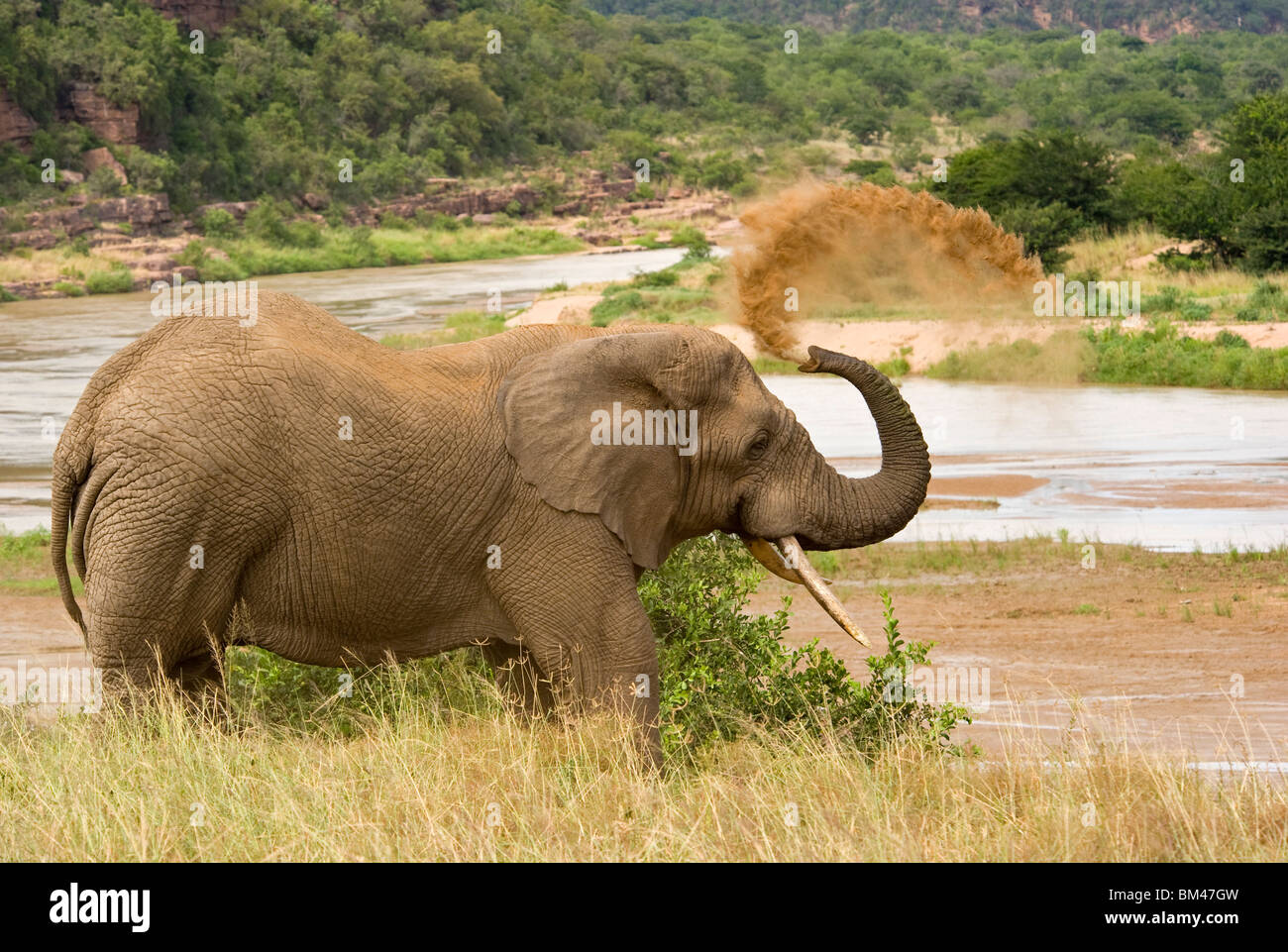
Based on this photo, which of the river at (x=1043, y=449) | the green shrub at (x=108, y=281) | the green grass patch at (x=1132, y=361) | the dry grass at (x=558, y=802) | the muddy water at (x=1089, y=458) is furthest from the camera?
the green shrub at (x=108, y=281)

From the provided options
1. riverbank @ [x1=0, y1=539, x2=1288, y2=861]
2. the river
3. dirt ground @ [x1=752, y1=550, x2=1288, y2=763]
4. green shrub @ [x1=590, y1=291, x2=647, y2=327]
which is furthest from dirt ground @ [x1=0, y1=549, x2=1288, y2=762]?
green shrub @ [x1=590, y1=291, x2=647, y2=327]

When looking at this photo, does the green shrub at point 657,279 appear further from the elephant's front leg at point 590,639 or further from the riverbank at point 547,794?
the elephant's front leg at point 590,639

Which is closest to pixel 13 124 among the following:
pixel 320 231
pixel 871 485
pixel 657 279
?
pixel 320 231

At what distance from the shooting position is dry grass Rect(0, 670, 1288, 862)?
5.27 m

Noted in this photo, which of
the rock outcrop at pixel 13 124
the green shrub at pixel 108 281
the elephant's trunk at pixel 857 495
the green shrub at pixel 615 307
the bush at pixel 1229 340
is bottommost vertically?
the green shrub at pixel 108 281

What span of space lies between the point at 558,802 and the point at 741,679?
82.6 inches

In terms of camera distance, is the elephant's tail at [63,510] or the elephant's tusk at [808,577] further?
the elephant's tusk at [808,577]

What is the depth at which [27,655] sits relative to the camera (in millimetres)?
12078

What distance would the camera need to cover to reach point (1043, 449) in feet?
75.3

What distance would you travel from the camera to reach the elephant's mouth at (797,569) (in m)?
6.82

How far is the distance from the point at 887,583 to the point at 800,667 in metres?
3.25

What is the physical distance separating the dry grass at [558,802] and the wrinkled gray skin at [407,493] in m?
0.38

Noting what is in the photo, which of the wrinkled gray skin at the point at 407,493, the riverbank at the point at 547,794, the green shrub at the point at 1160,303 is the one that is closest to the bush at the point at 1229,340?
the green shrub at the point at 1160,303

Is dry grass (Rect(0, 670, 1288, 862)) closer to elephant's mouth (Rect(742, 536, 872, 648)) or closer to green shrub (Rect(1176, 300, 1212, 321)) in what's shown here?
elephant's mouth (Rect(742, 536, 872, 648))
